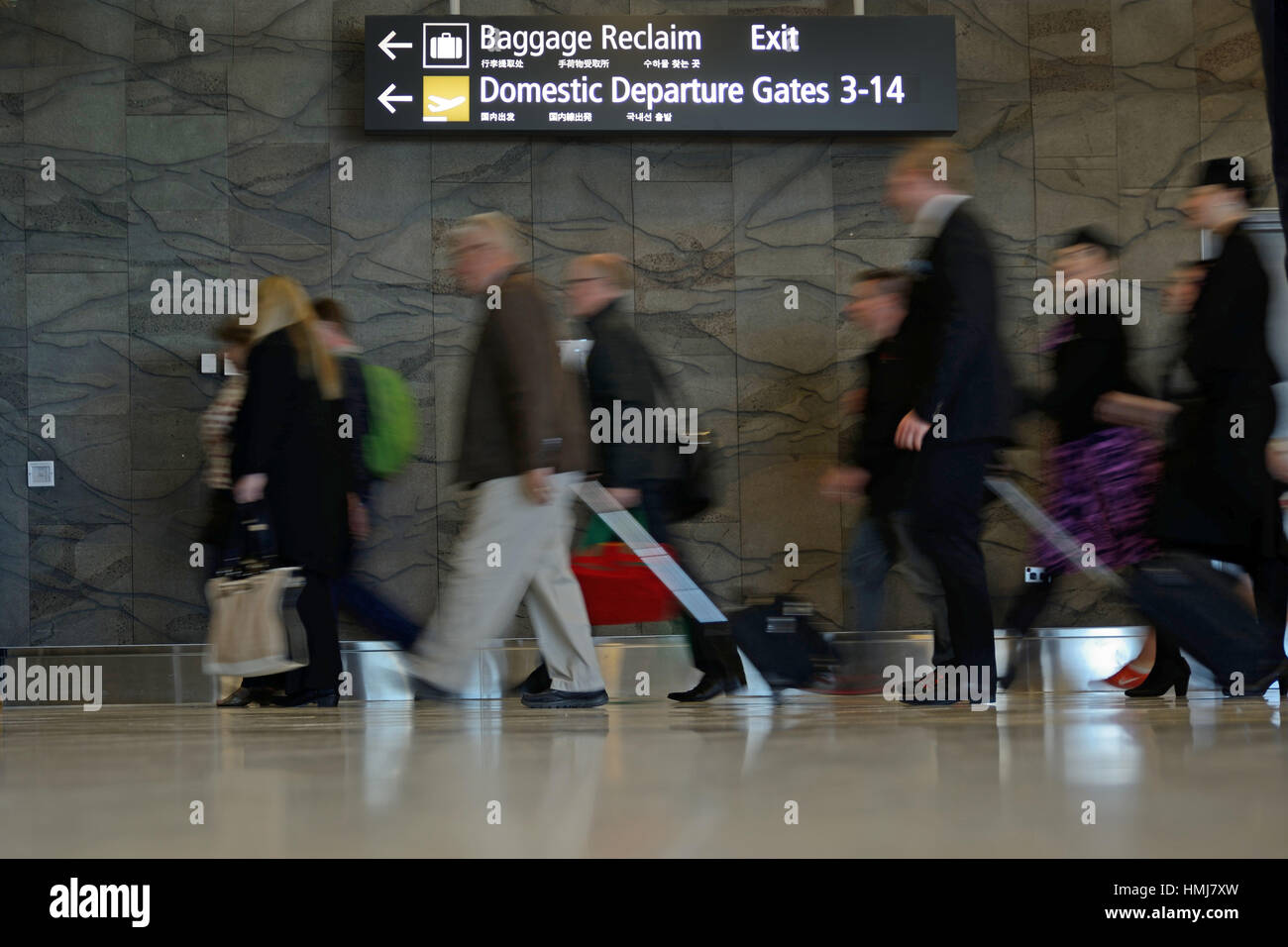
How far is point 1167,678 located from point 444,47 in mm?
5588

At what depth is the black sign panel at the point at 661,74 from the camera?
26.6 ft

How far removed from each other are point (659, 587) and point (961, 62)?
515cm

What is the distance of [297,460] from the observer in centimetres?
501

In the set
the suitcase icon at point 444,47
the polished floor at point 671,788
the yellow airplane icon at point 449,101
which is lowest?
the polished floor at point 671,788

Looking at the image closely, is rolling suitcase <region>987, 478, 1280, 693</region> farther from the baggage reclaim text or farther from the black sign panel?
the baggage reclaim text

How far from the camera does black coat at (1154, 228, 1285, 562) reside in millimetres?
4504

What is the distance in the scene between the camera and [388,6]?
8.42m

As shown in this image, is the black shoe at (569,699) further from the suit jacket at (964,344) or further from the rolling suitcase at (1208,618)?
the rolling suitcase at (1208,618)

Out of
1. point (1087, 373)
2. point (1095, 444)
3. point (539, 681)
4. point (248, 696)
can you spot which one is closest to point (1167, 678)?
point (1095, 444)

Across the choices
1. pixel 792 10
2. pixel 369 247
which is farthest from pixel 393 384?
pixel 792 10

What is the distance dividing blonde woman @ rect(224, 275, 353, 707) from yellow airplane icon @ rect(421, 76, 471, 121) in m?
3.41

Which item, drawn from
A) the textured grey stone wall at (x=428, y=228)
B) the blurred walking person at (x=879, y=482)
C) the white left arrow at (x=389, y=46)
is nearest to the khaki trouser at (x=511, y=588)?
the blurred walking person at (x=879, y=482)
